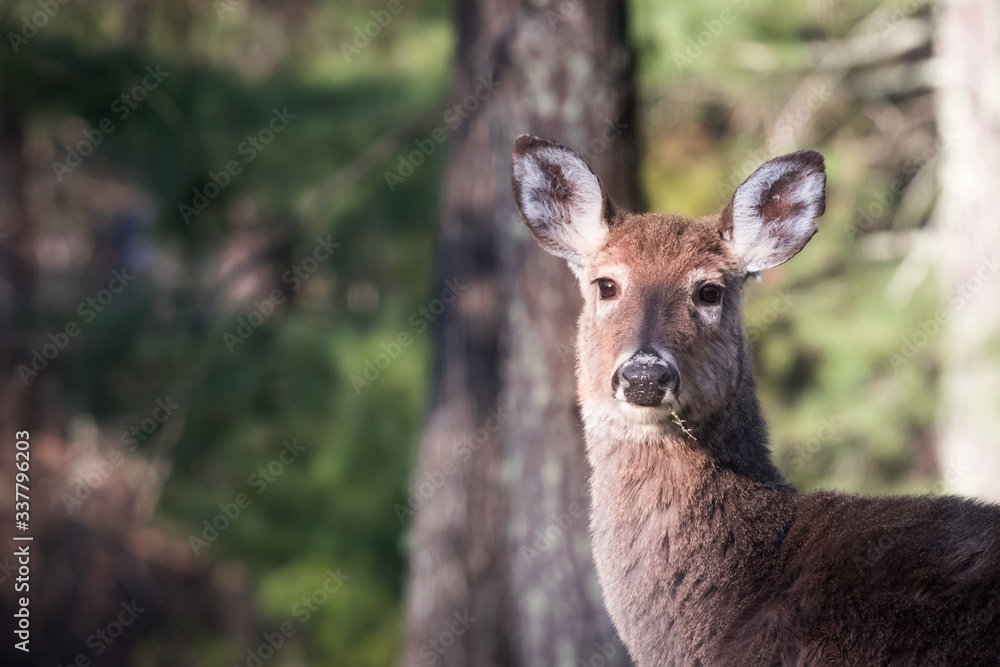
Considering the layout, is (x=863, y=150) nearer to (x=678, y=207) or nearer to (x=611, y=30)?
(x=678, y=207)

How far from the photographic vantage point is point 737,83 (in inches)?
382

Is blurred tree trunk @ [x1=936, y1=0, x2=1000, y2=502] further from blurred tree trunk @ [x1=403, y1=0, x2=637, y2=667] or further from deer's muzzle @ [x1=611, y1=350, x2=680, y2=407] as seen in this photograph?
deer's muzzle @ [x1=611, y1=350, x2=680, y2=407]

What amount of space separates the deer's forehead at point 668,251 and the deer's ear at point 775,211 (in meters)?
0.08

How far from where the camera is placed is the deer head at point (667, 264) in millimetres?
3344

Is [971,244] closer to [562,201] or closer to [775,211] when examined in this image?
Result: [775,211]

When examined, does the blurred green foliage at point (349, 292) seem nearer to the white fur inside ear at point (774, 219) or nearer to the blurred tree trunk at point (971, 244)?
the blurred tree trunk at point (971, 244)

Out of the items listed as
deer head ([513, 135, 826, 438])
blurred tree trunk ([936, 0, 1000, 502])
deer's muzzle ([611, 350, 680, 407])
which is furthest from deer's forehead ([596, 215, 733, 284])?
blurred tree trunk ([936, 0, 1000, 502])

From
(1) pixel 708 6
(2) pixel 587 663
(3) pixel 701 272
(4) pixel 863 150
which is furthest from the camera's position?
(4) pixel 863 150

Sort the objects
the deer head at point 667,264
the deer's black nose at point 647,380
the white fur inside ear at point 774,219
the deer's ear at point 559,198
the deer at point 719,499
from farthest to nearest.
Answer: the deer's ear at point 559,198 < the white fur inside ear at point 774,219 < the deer head at point 667,264 < the deer's black nose at point 647,380 < the deer at point 719,499

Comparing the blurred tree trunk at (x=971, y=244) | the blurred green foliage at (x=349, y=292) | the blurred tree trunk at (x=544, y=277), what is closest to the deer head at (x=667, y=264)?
the blurred tree trunk at (x=544, y=277)

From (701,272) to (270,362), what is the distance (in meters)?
7.01

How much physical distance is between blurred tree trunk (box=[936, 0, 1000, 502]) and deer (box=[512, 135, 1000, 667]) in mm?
5789

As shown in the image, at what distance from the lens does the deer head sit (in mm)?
3344

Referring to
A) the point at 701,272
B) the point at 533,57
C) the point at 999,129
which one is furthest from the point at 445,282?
the point at 999,129
